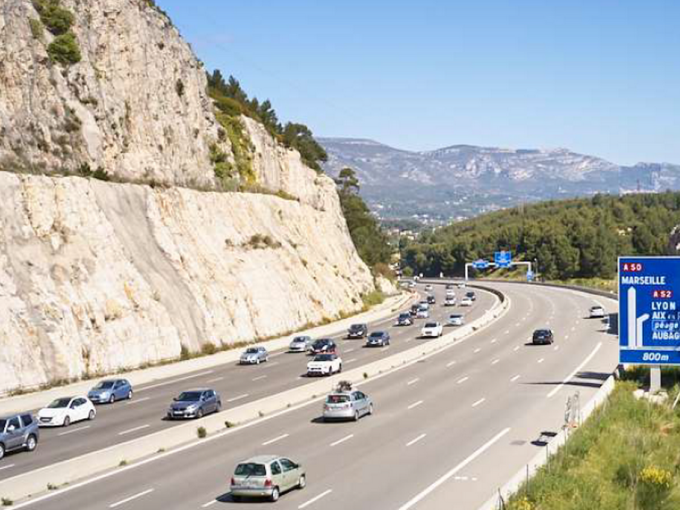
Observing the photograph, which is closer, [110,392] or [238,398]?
[238,398]

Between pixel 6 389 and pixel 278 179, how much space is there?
57053 millimetres

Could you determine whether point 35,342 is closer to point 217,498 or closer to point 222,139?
point 217,498

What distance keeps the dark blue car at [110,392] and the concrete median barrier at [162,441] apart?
26.7 ft

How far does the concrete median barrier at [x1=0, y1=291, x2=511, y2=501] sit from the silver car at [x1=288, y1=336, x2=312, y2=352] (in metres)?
11.8

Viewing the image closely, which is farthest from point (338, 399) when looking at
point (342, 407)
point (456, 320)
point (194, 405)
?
point (456, 320)

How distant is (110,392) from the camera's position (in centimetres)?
4188

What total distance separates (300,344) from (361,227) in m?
79.1

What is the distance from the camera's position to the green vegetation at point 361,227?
13525 cm

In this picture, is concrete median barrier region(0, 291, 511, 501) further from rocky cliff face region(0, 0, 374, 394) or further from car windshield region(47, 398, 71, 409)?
rocky cliff face region(0, 0, 374, 394)

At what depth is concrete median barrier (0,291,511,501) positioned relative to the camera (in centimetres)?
2353

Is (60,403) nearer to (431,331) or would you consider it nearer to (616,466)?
(616,466)

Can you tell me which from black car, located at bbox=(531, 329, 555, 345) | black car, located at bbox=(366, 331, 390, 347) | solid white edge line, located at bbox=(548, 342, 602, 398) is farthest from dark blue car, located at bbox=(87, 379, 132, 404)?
black car, located at bbox=(531, 329, 555, 345)

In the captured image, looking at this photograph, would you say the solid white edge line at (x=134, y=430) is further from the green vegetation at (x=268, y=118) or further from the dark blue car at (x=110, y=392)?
the green vegetation at (x=268, y=118)

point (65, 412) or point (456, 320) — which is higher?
point (65, 412)
